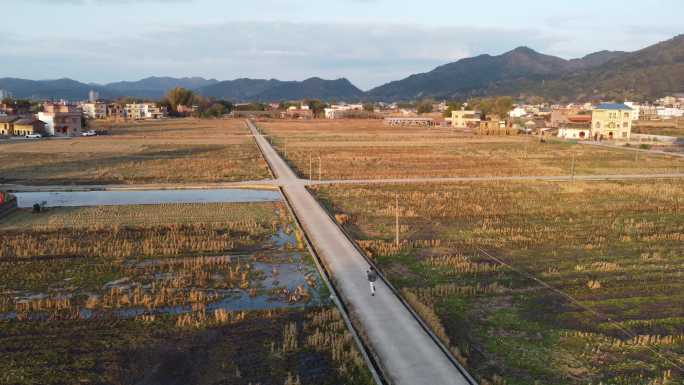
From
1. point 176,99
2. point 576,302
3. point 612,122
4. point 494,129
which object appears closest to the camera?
point 576,302

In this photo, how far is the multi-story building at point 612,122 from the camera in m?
89.5

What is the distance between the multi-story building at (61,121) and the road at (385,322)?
264 ft

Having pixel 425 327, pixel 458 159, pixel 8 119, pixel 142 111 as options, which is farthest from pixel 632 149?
pixel 142 111

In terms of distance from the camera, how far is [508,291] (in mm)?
20266

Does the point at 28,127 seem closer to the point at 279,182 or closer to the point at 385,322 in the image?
the point at 279,182

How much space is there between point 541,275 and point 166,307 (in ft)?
48.5

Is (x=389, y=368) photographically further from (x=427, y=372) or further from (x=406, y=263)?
(x=406, y=263)

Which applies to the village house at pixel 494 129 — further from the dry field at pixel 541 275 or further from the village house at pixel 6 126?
the village house at pixel 6 126

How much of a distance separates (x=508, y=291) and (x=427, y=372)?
796 centimetres

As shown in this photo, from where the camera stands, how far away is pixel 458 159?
63719mm

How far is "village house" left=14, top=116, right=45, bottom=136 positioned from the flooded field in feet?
230

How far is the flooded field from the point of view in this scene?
14.4 m

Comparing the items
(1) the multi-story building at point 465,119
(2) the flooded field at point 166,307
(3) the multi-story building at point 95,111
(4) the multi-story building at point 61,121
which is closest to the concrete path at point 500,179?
(2) the flooded field at point 166,307

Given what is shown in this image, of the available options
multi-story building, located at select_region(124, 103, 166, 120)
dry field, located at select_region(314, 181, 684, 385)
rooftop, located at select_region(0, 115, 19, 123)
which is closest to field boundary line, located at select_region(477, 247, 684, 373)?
dry field, located at select_region(314, 181, 684, 385)
